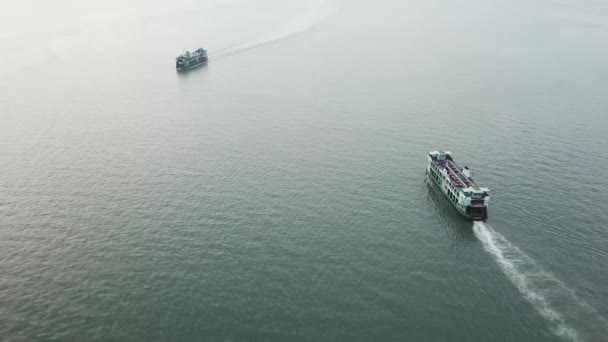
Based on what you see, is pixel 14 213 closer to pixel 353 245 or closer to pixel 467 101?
pixel 353 245

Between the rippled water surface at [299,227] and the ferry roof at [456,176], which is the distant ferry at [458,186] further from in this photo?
the rippled water surface at [299,227]

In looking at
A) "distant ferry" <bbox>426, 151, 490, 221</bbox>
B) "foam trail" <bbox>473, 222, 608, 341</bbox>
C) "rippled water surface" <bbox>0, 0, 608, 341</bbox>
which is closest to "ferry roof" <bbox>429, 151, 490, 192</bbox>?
"distant ferry" <bbox>426, 151, 490, 221</bbox>

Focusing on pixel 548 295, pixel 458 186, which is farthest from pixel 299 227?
pixel 548 295

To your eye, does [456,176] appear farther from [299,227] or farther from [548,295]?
[299,227]

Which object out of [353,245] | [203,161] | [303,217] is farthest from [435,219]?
[203,161]

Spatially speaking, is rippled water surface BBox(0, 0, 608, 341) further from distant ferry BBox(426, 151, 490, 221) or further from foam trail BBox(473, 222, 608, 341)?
distant ferry BBox(426, 151, 490, 221)

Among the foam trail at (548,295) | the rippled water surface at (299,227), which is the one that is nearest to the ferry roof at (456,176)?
the rippled water surface at (299,227)

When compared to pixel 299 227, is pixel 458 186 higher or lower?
higher
